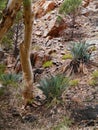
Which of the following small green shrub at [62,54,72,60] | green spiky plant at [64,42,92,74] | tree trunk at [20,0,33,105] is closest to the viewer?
tree trunk at [20,0,33,105]

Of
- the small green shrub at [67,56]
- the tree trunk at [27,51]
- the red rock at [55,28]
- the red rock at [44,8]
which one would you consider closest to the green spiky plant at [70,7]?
the red rock at [55,28]

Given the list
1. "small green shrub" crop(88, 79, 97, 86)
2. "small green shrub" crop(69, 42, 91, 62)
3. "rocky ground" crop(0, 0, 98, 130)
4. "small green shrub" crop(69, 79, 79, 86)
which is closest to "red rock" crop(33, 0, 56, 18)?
"rocky ground" crop(0, 0, 98, 130)

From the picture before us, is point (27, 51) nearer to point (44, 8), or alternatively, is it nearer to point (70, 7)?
point (70, 7)

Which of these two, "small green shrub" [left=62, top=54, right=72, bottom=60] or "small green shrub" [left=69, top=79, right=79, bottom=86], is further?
"small green shrub" [left=62, top=54, right=72, bottom=60]

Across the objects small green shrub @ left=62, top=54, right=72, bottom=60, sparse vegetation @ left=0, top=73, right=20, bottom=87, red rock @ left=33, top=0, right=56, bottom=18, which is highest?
red rock @ left=33, top=0, right=56, bottom=18

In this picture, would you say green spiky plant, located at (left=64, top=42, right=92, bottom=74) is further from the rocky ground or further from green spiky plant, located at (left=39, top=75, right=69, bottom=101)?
green spiky plant, located at (left=39, top=75, right=69, bottom=101)

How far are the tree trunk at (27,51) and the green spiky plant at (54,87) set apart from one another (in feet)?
1.42

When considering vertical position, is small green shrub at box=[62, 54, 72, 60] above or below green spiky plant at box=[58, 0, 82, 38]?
below

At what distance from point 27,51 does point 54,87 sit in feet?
4.38

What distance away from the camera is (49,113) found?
28.6 ft

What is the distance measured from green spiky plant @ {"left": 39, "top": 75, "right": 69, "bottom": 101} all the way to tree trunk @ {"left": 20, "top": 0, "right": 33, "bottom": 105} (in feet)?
1.42

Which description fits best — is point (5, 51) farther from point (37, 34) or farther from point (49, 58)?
point (49, 58)

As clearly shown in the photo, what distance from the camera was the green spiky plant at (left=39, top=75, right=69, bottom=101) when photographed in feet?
29.7

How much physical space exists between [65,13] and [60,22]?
0.50 metres
